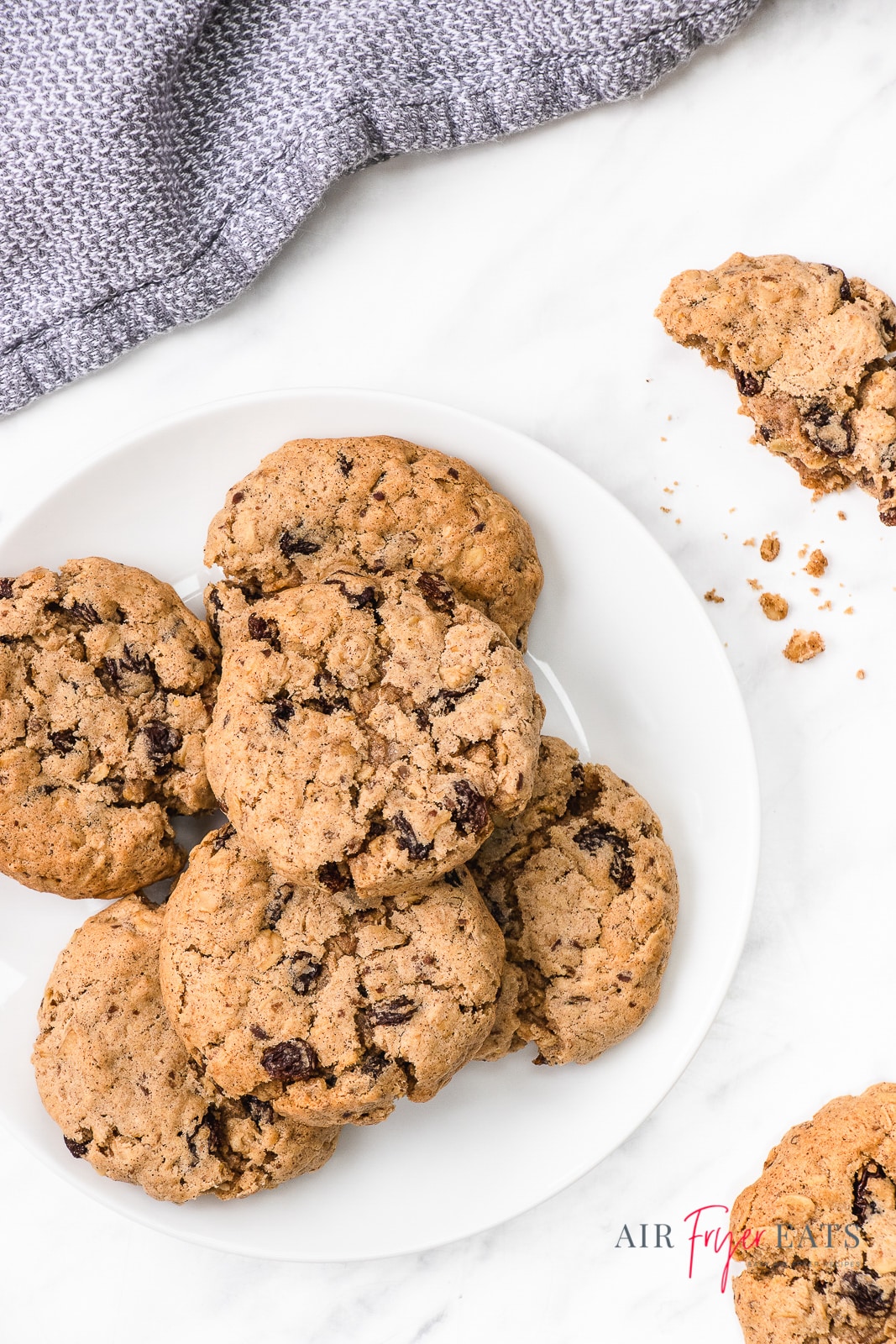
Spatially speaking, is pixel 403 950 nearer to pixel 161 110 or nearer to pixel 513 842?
pixel 513 842

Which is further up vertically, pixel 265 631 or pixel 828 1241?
pixel 265 631

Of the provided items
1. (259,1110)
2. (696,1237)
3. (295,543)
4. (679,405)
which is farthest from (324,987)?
(679,405)

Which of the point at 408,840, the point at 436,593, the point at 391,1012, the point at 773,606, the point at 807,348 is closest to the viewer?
the point at 408,840

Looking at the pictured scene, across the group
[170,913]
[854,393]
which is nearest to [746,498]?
[854,393]

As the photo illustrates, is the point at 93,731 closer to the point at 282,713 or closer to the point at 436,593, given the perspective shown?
the point at 282,713

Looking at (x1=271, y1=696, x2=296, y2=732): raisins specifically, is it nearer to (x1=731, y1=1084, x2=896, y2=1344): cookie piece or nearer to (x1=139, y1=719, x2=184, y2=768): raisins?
(x1=139, y1=719, x2=184, y2=768): raisins

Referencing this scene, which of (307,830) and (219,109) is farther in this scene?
(219,109)
